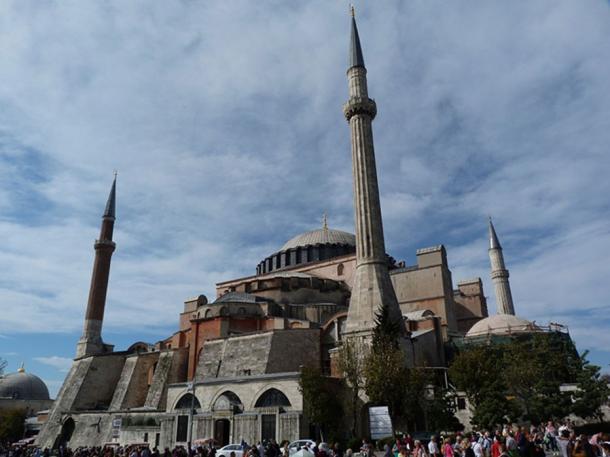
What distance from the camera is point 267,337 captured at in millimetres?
25484

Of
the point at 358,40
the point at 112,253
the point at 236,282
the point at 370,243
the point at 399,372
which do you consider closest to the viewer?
the point at 399,372

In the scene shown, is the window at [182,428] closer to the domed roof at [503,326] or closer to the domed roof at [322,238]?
the domed roof at [503,326]

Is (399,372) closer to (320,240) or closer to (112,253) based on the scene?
(320,240)

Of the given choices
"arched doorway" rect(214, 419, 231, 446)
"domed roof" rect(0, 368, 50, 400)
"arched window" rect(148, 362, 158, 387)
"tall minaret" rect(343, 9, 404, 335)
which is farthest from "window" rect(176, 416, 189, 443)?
"domed roof" rect(0, 368, 50, 400)

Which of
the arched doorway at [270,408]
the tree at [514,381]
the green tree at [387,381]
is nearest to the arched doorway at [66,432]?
Result: the arched doorway at [270,408]

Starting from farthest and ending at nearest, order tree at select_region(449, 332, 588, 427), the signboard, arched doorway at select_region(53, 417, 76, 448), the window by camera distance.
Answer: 1. arched doorway at select_region(53, 417, 76, 448)
2. the window
3. tree at select_region(449, 332, 588, 427)
4. the signboard

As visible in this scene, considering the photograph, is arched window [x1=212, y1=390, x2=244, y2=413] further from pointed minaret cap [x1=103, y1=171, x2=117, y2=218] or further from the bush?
pointed minaret cap [x1=103, y1=171, x2=117, y2=218]

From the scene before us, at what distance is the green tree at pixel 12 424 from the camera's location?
135 ft

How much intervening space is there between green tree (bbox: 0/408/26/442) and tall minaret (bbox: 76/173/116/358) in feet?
45.7

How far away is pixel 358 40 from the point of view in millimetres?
28672

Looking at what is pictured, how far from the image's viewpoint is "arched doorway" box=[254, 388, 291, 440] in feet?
63.9

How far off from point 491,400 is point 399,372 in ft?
11.9

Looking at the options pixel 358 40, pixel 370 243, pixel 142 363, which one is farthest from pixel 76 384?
pixel 358 40

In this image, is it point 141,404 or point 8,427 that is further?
point 8,427
